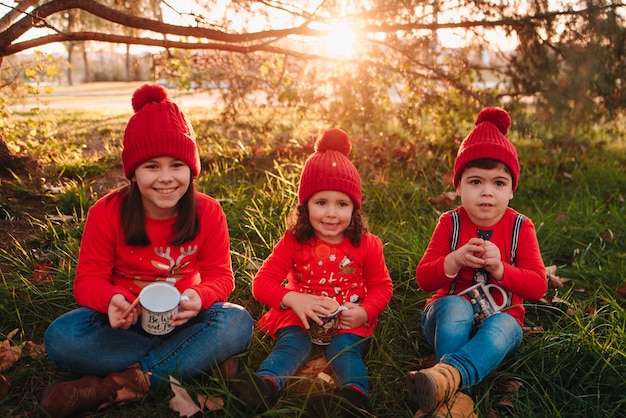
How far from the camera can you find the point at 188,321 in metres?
2.43

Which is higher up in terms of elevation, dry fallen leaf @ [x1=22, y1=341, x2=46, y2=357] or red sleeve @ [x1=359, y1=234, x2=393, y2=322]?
red sleeve @ [x1=359, y1=234, x2=393, y2=322]

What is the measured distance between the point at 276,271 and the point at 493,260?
1.00 meters

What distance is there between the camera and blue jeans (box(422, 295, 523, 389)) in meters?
2.15

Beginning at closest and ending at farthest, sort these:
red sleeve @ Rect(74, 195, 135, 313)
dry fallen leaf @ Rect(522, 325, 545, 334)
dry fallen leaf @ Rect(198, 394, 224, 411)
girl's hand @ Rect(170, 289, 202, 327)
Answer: dry fallen leaf @ Rect(198, 394, 224, 411) < girl's hand @ Rect(170, 289, 202, 327) < red sleeve @ Rect(74, 195, 135, 313) < dry fallen leaf @ Rect(522, 325, 545, 334)

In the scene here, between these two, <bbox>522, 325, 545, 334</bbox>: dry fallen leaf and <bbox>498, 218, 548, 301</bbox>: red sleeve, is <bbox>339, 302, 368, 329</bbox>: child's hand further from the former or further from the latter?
<bbox>522, 325, 545, 334</bbox>: dry fallen leaf

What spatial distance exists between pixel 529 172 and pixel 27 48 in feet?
14.3

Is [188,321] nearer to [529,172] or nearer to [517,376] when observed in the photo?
[517,376]

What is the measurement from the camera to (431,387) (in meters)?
1.95

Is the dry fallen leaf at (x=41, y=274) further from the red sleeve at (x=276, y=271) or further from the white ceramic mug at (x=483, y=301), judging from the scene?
the white ceramic mug at (x=483, y=301)

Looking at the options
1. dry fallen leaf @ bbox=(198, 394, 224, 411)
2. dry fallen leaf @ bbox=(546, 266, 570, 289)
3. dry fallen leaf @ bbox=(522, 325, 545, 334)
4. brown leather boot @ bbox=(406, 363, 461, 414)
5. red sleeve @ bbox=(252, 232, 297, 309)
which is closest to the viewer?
brown leather boot @ bbox=(406, 363, 461, 414)


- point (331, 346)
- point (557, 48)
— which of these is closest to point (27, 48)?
point (331, 346)

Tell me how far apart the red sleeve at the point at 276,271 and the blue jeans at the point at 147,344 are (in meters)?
Answer: 0.16

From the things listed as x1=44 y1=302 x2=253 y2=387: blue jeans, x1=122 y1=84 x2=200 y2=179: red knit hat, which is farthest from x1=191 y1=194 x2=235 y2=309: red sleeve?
x1=122 y1=84 x2=200 y2=179: red knit hat

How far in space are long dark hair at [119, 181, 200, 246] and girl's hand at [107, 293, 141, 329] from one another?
0.89ft
